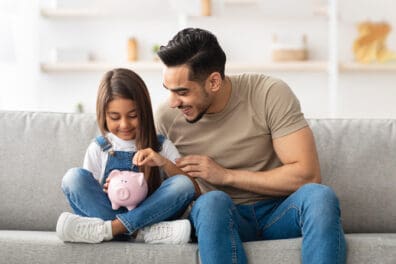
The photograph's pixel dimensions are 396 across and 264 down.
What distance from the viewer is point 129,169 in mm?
2473

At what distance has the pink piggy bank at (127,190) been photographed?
2307mm

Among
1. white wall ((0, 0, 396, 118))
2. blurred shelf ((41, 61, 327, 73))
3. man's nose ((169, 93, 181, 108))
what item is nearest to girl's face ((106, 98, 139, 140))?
man's nose ((169, 93, 181, 108))

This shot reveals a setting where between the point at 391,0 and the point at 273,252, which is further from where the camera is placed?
the point at 391,0

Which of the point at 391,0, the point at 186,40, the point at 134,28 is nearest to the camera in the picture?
the point at 186,40

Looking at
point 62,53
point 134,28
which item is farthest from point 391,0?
point 62,53

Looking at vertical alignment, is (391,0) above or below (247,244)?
above

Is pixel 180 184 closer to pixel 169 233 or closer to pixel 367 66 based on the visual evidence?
pixel 169 233

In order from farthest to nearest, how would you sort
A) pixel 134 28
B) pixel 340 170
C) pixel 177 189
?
1. pixel 134 28
2. pixel 340 170
3. pixel 177 189

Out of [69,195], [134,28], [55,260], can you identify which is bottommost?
[55,260]

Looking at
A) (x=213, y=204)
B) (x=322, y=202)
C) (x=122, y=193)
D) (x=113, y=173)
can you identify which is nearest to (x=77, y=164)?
(x=113, y=173)

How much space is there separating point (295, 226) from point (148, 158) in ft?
1.58

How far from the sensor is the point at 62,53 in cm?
522

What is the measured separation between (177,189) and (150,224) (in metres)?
0.13

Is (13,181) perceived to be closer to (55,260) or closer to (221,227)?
(55,260)
